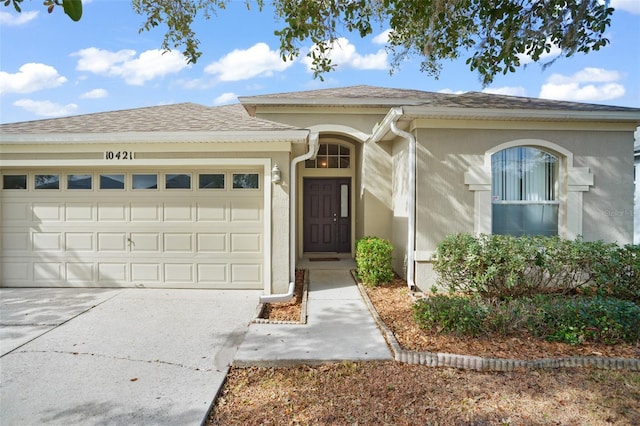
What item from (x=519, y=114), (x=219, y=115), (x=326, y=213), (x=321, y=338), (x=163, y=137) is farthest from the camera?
(x=326, y=213)

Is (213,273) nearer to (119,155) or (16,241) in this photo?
(119,155)

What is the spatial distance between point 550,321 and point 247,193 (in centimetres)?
528

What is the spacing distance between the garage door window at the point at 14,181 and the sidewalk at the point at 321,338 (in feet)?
19.2

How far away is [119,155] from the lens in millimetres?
6766

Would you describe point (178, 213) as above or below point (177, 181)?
below

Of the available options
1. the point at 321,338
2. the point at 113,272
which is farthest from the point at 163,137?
the point at 321,338

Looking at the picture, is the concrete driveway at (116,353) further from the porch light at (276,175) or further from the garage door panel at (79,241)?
the porch light at (276,175)

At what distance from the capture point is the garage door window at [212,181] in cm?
701

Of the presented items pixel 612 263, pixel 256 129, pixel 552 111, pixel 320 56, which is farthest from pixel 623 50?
pixel 256 129

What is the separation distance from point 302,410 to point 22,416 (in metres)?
2.37

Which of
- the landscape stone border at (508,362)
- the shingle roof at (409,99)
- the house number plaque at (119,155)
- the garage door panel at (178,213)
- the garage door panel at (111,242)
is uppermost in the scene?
the shingle roof at (409,99)

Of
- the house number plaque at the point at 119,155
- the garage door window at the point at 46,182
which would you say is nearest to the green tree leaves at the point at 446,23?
the house number plaque at the point at 119,155

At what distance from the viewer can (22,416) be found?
302cm

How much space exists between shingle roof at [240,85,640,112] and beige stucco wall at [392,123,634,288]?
0.48 m
